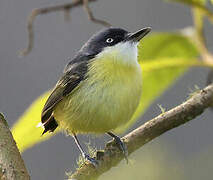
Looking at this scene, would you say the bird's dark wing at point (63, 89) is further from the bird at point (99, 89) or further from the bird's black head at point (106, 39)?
the bird's black head at point (106, 39)

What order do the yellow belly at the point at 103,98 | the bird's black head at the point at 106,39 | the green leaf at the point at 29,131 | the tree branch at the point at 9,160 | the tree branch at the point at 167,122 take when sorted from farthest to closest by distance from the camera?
1. the bird's black head at the point at 106,39
2. the green leaf at the point at 29,131
3. the yellow belly at the point at 103,98
4. the tree branch at the point at 167,122
5. the tree branch at the point at 9,160

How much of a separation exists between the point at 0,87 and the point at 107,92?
500 centimetres

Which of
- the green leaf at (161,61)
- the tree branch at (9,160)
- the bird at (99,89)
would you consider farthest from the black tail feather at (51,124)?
the tree branch at (9,160)

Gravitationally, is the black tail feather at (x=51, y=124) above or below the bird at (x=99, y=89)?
below

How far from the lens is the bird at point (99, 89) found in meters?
2.48

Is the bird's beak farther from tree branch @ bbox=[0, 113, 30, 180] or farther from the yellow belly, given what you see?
tree branch @ bbox=[0, 113, 30, 180]

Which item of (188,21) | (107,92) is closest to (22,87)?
(188,21)

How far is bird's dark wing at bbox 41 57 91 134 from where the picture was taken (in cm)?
274

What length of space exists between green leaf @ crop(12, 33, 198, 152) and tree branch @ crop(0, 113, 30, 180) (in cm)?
104

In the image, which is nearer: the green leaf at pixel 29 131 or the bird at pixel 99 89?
the bird at pixel 99 89

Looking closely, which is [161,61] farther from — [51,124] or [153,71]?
[51,124]

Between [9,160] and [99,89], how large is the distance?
1.11 m

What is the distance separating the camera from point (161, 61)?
2.80m

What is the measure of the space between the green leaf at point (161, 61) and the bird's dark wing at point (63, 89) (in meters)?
0.37
